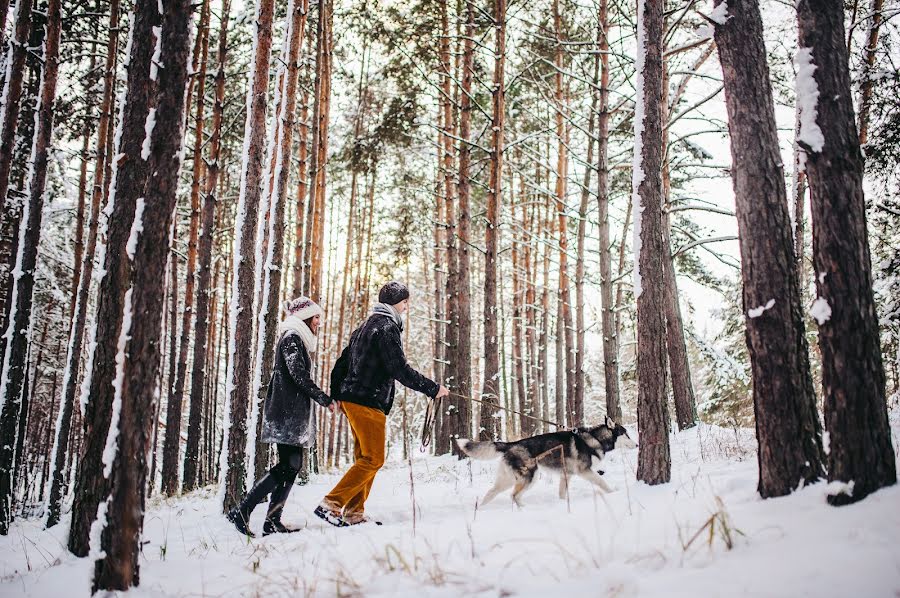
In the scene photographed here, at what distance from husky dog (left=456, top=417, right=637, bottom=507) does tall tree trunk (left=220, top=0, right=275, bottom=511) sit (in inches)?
115

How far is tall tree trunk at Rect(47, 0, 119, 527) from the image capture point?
811cm

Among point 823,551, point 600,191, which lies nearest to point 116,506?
point 823,551

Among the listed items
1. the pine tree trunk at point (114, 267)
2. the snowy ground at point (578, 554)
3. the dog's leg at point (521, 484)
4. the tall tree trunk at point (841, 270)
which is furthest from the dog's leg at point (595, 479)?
the pine tree trunk at point (114, 267)

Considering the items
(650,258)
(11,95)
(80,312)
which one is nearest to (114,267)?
(650,258)

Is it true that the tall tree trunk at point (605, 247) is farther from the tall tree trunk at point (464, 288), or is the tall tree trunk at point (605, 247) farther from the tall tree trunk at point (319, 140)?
the tall tree trunk at point (319, 140)

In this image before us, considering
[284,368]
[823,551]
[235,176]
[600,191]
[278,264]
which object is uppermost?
[235,176]

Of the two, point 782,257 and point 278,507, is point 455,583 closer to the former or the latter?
point 278,507

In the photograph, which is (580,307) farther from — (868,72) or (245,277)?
(245,277)

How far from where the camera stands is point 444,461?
9.87 meters

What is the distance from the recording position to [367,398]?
4.35m

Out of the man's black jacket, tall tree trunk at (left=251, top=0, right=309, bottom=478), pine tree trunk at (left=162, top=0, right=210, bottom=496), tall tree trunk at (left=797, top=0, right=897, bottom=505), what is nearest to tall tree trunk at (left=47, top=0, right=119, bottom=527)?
pine tree trunk at (left=162, top=0, right=210, bottom=496)

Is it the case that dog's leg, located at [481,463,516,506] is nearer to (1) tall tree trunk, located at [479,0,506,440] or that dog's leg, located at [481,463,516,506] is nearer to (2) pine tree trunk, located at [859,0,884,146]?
(1) tall tree trunk, located at [479,0,506,440]

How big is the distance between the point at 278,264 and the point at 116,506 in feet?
15.0

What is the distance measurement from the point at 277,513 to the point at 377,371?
58.3 inches
